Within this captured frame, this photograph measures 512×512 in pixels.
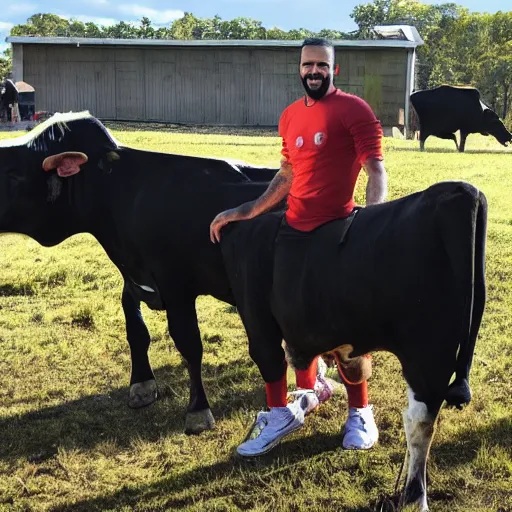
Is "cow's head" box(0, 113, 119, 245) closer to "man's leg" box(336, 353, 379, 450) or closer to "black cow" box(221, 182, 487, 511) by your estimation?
"black cow" box(221, 182, 487, 511)

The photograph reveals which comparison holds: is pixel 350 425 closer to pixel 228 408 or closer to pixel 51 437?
pixel 228 408

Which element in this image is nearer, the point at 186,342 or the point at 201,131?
the point at 186,342

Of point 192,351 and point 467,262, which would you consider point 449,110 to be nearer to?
point 192,351

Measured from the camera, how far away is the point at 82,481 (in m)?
3.51

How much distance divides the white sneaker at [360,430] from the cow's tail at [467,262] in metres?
1.06

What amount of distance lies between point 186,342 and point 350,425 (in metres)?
1.04

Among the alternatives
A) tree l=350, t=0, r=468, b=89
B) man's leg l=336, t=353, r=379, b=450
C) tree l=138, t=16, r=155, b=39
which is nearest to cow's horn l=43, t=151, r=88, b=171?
man's leg l=336, t=353, r=379, b=450

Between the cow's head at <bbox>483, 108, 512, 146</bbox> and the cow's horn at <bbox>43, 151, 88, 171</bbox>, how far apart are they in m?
17.9

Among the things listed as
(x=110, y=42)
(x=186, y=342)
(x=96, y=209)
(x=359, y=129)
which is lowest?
(x=186, y=342)

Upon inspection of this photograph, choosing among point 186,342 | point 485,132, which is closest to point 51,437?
point 186,342

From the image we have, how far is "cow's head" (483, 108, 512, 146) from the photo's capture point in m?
20.1

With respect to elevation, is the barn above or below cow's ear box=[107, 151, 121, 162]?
above

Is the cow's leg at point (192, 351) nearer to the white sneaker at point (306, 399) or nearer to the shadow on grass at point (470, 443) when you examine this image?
the white sneaker at point (306, 399)

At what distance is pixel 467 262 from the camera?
2521 mm
